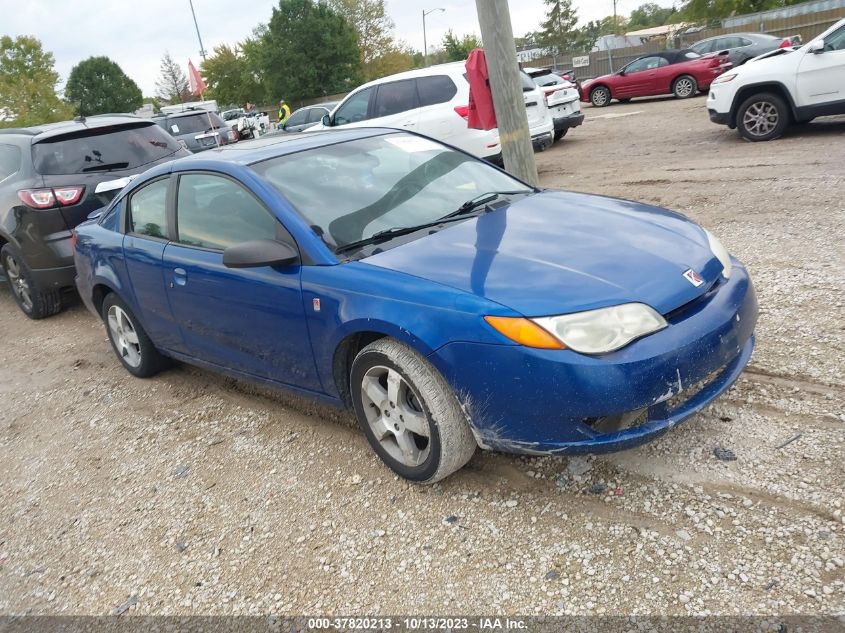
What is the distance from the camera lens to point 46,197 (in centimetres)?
643

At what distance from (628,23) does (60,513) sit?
14252cm

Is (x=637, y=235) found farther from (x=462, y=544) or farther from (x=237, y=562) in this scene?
(x=237, y=562)

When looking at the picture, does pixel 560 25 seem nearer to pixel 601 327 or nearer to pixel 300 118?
pixel 300 118

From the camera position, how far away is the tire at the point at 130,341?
190 inches

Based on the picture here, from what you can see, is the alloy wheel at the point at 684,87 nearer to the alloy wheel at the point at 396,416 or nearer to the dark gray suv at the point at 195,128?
the dark gray suv at the point at 195,128

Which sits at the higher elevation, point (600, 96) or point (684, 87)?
point (600, 96)

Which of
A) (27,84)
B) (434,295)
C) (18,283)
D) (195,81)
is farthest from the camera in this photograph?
(27,84)

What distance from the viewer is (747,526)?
2564 millimetres

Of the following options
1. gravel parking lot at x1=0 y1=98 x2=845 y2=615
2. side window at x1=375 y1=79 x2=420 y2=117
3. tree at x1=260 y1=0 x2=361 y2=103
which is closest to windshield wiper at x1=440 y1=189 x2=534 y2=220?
gravel parking lot at x1=0 y1=98 x2=845 y2=615

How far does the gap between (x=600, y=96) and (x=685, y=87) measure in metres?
2.81

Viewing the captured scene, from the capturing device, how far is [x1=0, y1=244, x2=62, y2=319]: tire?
680 cm

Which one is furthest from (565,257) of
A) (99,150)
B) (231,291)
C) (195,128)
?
(195,128)

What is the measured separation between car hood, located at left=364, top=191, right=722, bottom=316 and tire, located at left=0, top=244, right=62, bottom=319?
16.9 feet

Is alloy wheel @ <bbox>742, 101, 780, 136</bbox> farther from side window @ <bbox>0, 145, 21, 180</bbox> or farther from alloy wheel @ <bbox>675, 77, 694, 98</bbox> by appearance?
alloy wheel @ <bbox>675, 77, 694, 98</bbox>
